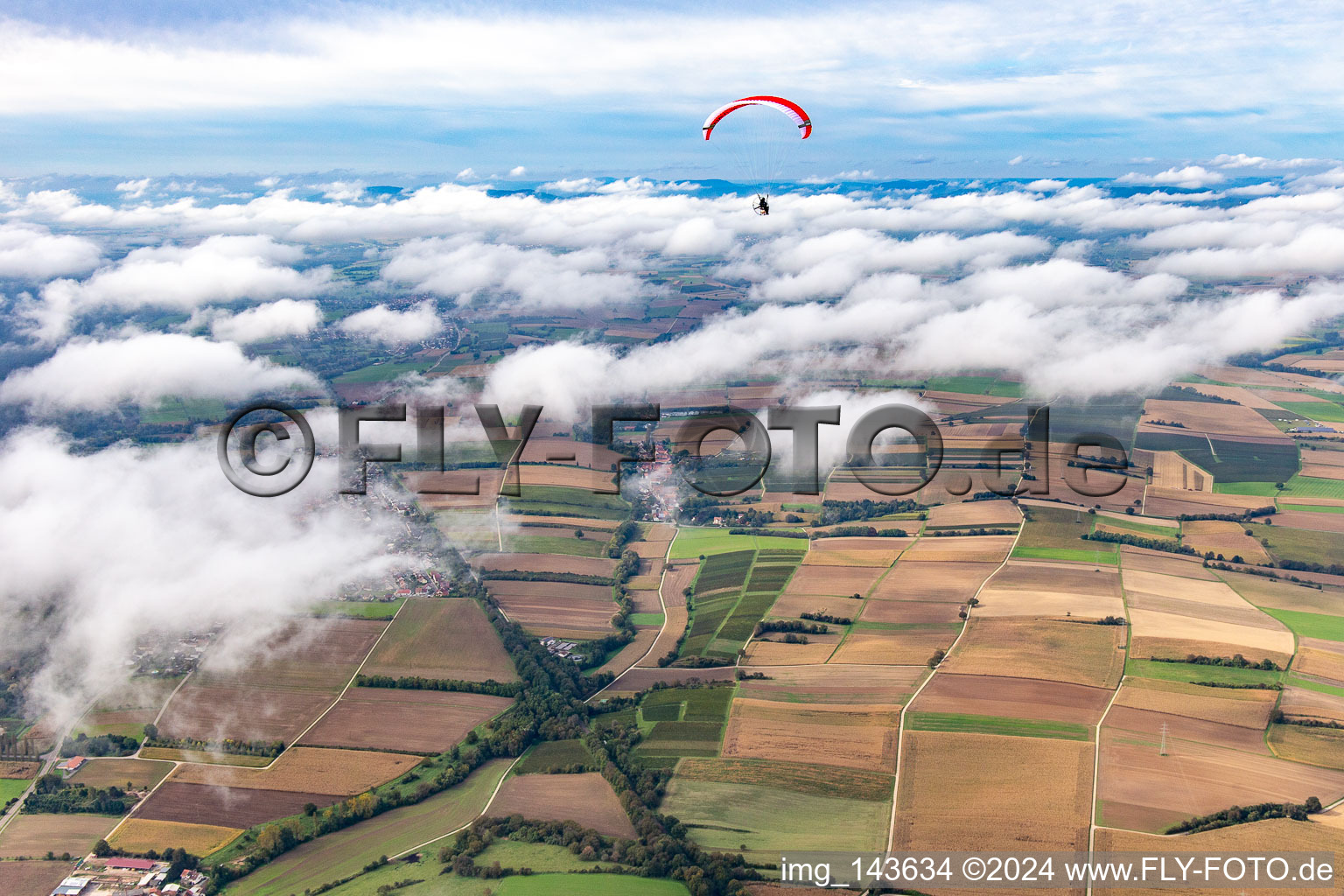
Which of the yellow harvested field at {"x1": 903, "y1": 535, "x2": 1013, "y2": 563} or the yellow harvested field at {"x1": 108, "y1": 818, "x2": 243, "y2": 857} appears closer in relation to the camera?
the yellow harvested field at {"x1": 108, "y1": 818, "x2": 243, "y2": 857}

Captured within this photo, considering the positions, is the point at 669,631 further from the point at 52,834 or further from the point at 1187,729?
the point at 52,834

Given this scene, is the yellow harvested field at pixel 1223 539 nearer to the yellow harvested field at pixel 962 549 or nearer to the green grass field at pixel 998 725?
the yellow harvested field at pixel 962 549

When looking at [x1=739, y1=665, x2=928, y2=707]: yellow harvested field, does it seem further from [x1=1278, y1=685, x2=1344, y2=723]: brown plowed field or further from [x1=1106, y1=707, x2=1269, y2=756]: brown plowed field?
[x1=1278, y1=685, x2=1344, y2=723]: brown plowed field

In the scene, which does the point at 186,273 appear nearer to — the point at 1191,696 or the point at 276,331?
the point at 276,331

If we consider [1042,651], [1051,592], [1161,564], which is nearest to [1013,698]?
[1042,651]

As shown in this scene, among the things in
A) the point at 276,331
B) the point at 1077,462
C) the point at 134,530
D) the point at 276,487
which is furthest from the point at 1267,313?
the point at 276,331

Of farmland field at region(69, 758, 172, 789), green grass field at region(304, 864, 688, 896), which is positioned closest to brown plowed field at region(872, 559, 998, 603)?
green grass field at region(304, 864, 688, 896)
